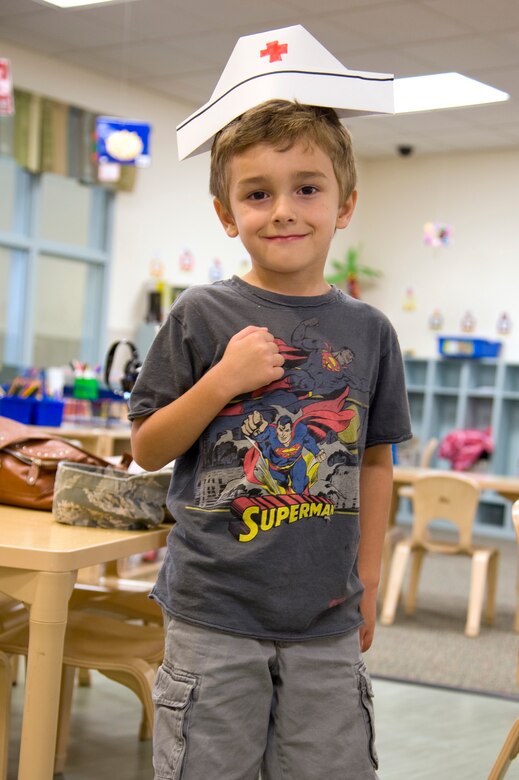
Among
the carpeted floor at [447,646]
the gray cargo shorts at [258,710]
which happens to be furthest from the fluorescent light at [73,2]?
the gray cargo shorts at [258,710]

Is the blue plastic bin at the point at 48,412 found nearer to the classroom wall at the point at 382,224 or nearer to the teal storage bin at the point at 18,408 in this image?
the teal storage bin at the point at 18,408

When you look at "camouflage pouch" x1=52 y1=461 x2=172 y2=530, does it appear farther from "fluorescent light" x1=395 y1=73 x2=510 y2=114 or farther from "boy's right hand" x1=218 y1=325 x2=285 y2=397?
"fluorescent light" x1=395 y1=73 x2=510 y2=114

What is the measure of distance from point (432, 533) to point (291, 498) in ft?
24.5

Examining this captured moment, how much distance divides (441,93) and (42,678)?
21.6 ft

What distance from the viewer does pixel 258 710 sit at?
53.1 inches

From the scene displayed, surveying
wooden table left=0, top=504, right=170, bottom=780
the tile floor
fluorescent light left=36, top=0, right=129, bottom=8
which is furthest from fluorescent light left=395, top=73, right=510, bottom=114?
wooden table left=0, top=504, right=170, bottom=780

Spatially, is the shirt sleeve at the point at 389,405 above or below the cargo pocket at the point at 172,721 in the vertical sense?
above

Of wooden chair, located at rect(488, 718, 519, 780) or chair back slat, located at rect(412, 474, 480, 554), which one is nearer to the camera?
wooden chair, located at rect(488, 718, 519, 780)

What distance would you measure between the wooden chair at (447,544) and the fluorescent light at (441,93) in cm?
323

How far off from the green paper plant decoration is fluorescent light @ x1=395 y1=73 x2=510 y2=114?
2199mm

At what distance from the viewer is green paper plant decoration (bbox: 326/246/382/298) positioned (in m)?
9.77

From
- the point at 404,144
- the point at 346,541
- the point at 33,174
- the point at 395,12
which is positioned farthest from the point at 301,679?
the point at 404,144

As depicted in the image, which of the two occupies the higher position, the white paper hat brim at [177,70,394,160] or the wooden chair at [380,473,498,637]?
the white paper hat brim at [177,70,394,160]

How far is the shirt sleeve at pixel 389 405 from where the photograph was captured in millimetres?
1530
